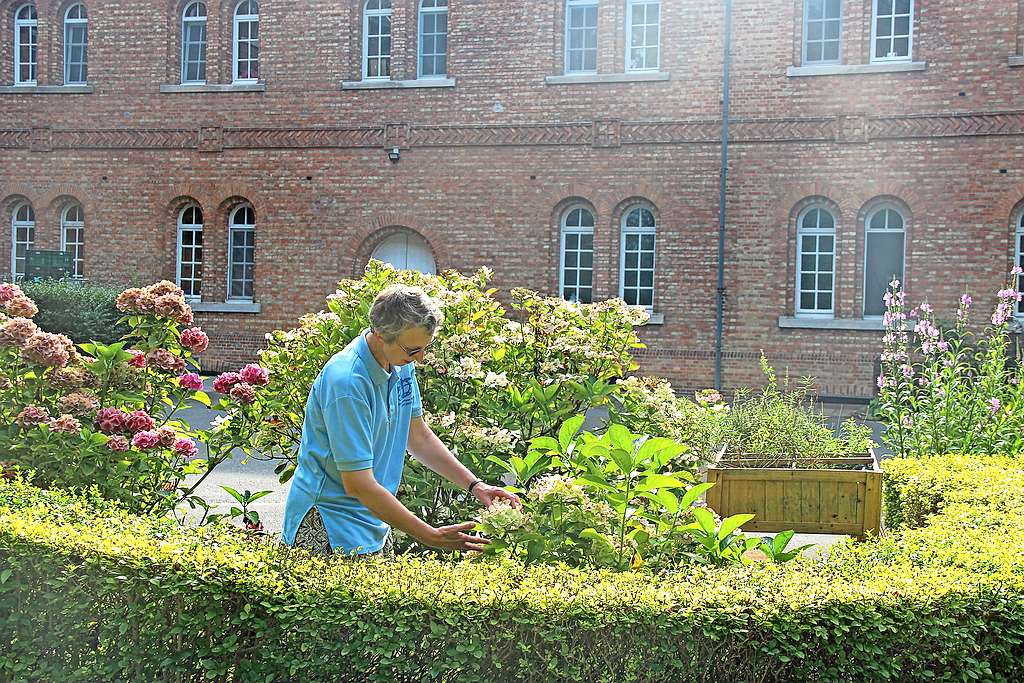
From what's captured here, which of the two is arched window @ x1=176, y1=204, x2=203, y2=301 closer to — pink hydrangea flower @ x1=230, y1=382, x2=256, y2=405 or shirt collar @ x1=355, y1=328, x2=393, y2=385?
pink hydrangea flower @ x1=230, y1=382, x2=256, y2=405

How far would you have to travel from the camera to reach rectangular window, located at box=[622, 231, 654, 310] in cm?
2150

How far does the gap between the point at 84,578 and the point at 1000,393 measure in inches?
314

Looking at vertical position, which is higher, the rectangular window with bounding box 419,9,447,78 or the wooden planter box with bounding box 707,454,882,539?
the rectangular window with bounding box 419,9,447,78

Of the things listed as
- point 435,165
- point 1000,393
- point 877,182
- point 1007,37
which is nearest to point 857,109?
point 877,182

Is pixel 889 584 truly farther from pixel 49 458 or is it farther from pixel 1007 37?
pixel 1007 37

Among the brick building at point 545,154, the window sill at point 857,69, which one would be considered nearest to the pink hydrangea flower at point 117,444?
the brick building at point 545,154

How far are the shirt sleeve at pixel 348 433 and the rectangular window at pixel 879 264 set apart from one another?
1695 centimetres

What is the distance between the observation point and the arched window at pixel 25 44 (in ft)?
81.1

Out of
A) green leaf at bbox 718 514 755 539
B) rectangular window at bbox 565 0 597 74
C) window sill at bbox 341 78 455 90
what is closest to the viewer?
green leaf at bbox 718 514 755 539

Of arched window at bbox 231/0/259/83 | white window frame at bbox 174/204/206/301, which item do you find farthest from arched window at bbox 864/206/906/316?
white window frame at bbox 174/204/206/301

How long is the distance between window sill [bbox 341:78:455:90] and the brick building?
0.06 metres

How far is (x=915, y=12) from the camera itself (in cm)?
1988

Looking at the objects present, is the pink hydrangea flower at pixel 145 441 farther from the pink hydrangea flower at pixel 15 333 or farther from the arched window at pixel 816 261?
the arched window at pixel 816 261

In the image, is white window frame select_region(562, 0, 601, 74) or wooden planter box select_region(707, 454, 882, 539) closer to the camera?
wooden planter box select_region(707, 454, 882, 539)
